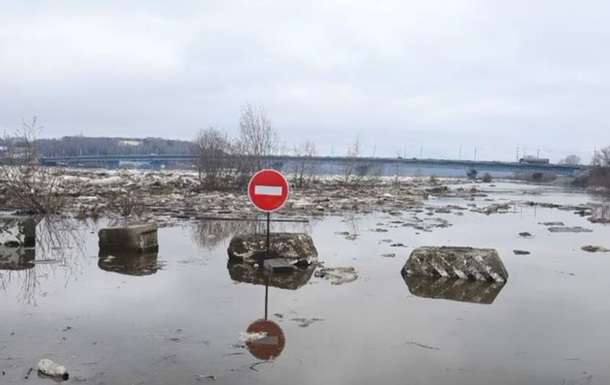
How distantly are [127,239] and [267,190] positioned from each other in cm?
329

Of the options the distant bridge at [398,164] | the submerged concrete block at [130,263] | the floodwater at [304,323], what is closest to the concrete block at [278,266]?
the floodwater at [304,323]

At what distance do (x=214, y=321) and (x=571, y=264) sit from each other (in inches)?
315

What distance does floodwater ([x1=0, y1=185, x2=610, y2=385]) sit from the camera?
508cm

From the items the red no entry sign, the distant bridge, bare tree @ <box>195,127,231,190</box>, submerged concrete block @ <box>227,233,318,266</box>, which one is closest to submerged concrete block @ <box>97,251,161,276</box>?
submerged concrete block @ <box>227,233,318,266</box>

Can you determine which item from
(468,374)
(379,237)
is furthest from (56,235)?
(468,374)

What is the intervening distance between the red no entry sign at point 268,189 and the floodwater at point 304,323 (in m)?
1.37

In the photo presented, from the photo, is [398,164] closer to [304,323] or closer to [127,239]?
[127,239]

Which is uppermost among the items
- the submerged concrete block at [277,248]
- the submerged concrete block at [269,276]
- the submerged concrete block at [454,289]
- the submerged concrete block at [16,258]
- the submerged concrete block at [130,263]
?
the submerged concrete block at [277,248]

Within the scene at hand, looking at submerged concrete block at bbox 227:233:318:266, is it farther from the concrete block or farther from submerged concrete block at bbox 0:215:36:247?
submerged concrete block at bbox 0:215:36:247

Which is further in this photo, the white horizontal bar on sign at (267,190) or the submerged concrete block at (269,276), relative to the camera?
the white horizontal bar on sign at (267,190)

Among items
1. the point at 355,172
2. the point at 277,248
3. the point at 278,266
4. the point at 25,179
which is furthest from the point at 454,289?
the point at 355,172

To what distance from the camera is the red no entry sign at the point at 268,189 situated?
405 inches

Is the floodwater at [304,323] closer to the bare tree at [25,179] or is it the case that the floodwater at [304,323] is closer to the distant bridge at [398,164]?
the bare tree at [25,179]

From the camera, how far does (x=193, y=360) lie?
529 cm
